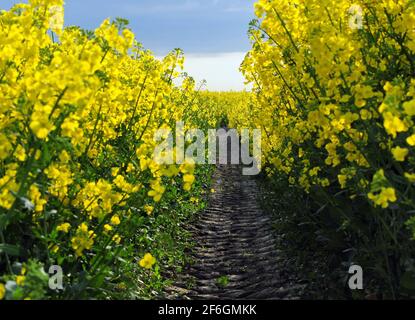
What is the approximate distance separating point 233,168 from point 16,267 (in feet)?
38.9

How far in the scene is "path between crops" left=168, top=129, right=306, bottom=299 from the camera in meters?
5.93

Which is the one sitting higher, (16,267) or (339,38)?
(339,38)

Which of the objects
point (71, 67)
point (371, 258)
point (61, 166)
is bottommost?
point (371, 258)

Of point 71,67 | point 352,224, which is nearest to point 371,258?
point 352,224

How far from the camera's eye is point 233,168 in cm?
1535

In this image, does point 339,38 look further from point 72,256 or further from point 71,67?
point 72,256

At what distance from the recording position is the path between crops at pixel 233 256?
593 centimetres

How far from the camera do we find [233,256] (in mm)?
7258
